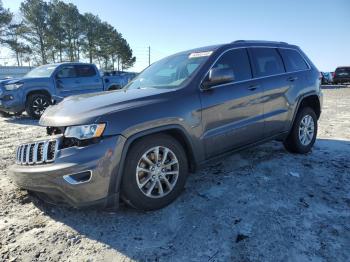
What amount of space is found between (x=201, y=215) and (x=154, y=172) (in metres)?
0.66

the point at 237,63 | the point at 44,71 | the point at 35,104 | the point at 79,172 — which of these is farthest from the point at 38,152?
the point at 44,71

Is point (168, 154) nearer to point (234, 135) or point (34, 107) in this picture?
point (234, 135)

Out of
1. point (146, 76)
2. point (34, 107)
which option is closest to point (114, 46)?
point (34, 107)

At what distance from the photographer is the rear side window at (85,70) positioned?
38.9 feet

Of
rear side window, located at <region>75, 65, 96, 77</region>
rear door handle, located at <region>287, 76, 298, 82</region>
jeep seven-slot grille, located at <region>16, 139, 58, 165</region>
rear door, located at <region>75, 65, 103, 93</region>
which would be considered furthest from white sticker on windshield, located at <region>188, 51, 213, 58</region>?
rear side window, located at <region>75, 65, 96, 77</region>

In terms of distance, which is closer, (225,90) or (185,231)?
(185,231)

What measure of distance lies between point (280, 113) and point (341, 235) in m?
2.30

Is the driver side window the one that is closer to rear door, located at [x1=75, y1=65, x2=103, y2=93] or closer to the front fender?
rear door, located at [x1=75, y1=65, x2=103, y2=93]

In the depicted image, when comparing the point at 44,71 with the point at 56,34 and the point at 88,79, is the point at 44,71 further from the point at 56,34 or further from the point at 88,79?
the point at 56,34

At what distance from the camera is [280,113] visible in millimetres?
5051

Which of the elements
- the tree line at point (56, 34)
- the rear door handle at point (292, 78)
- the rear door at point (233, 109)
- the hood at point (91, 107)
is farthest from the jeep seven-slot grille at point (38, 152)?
the tree line at point (56, 34)

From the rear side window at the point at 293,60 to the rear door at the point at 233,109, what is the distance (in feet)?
3.44

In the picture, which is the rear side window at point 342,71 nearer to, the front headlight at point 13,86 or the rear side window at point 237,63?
the front headlight at point 13,86

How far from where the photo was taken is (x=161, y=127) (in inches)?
138
